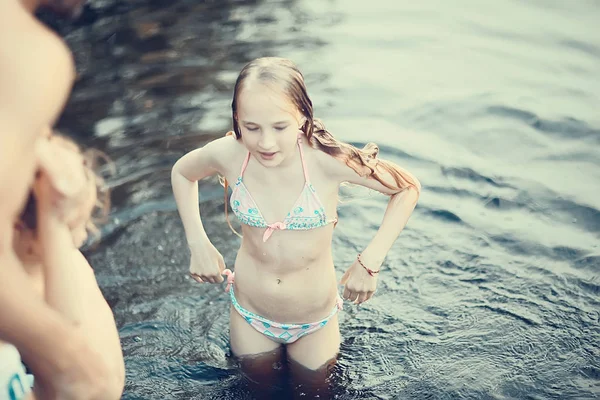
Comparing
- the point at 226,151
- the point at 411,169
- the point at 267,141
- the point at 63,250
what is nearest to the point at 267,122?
the point at 267,141

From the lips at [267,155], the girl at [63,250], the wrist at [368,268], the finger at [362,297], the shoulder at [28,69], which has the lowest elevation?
the finger at [362,297]

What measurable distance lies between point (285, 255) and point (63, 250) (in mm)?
1584

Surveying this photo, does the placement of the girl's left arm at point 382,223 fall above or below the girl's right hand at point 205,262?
above

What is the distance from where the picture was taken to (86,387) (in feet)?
6.97

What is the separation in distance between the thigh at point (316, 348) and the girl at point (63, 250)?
1683 mm

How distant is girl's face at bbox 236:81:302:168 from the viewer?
3215 mm

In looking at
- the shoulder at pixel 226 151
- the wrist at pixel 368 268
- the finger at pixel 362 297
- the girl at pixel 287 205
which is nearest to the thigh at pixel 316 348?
the girl at pixel 287 205

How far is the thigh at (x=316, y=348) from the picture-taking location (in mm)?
3852

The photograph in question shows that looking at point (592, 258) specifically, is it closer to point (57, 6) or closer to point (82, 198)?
point (82, 198)

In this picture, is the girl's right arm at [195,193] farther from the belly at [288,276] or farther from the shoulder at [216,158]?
the belly at [288,276]

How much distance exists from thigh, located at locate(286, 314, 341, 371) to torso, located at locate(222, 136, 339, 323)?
0.10 meters

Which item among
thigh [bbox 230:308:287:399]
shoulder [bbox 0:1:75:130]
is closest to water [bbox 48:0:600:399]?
thigh [bbox 230:308:287:399]

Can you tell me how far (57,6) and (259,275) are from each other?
2125 mm

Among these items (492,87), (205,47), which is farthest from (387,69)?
(205,47)
